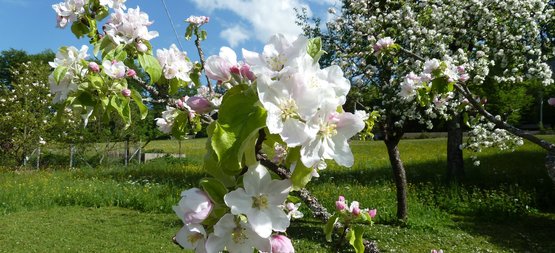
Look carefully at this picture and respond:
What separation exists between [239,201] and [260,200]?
1.5 inches

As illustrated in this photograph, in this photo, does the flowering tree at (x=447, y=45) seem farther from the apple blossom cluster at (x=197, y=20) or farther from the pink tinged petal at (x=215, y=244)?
the pink tinged petal at (x=215, y=244)

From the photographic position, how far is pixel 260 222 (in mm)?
759

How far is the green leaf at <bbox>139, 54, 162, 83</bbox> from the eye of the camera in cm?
147

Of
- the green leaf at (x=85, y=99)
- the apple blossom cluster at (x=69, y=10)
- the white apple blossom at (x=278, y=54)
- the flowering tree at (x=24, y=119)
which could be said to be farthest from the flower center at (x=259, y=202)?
the flowering tree at (x=24, y=119)

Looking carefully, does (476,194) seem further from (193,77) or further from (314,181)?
(193,77)

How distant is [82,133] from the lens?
15562 mm

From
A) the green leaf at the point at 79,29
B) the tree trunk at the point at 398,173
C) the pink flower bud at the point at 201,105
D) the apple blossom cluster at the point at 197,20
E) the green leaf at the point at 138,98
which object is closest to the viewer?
the pink flower bud at the point at 201,105

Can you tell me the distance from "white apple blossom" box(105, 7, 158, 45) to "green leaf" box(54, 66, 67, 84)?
0.72 feet

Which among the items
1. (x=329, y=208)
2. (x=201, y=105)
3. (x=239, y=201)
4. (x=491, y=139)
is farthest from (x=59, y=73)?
(x=329, y=208)

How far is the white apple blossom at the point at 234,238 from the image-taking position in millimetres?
778

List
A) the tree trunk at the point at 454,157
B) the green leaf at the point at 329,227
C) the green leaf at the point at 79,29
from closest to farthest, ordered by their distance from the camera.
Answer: the green leaf at the point at 329,227 → the green leaf at the point at 79,29 → the tree trunk at the point at 454,157

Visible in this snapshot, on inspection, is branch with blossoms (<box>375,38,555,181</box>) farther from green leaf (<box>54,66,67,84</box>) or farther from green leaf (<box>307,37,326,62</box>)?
green leaf (<box>54,66,67,84</box>)

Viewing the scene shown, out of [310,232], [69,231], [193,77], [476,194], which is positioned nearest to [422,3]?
[476,194]

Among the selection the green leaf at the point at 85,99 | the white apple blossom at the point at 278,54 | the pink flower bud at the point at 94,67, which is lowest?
the green leaf at the point at 85,99
